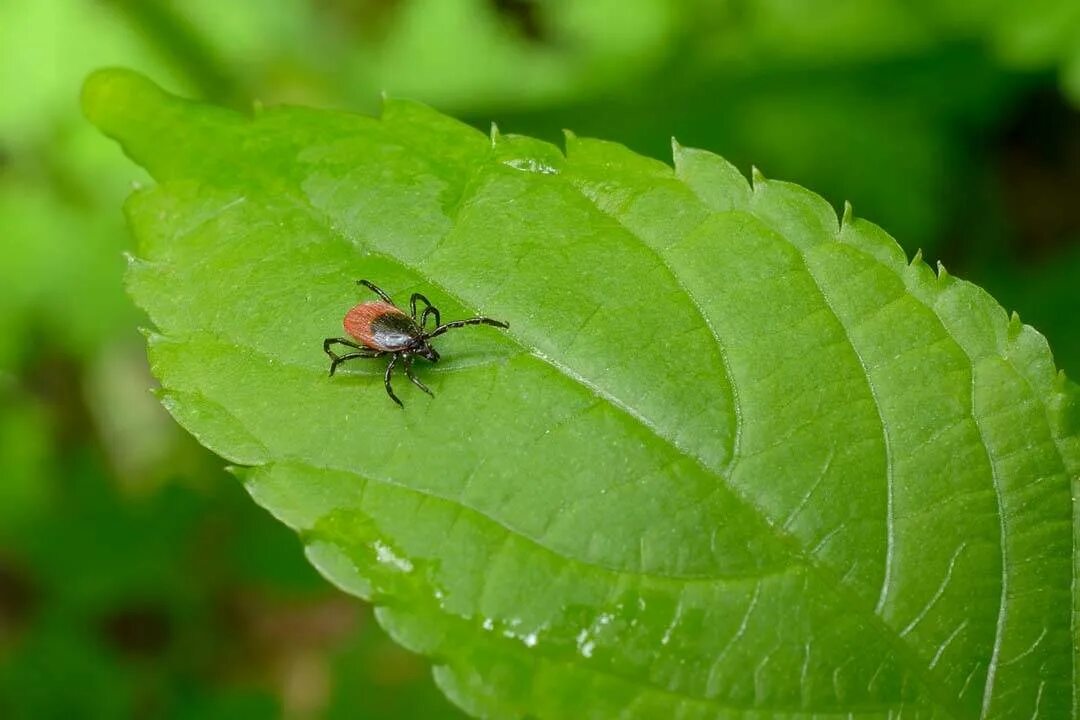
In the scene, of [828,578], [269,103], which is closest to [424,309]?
[828,578]

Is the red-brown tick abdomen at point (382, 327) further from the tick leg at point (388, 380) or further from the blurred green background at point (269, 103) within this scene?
the blurred green background at point (269, 103)

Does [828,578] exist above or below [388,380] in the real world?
above

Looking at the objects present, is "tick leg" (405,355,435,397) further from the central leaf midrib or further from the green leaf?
the central leaf midrib

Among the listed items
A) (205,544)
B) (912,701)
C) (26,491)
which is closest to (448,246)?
(912,701)

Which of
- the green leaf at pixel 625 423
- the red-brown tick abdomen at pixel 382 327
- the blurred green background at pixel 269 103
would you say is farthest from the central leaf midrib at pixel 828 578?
the blurred green background at pixel 269 103

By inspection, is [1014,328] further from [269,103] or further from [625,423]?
[269,103]

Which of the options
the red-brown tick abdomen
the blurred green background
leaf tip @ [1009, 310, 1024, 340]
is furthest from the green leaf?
the blurred green background
